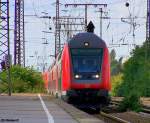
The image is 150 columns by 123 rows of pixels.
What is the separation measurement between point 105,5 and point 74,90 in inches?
A: 1359

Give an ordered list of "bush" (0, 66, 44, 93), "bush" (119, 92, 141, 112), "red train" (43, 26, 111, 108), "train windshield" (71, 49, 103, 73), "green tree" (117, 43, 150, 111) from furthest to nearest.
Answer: "bush" (0, 66, 44, 93) → "green tree" (117, 43, 150, 111) → "bush" (119, 92, 141, 112) → "train windshield" (71, 49, 103, 73) → "red train" (43, 26, 111, 108)

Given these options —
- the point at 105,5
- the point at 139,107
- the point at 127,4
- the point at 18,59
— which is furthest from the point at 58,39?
the point at 139,107

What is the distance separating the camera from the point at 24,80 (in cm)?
8106

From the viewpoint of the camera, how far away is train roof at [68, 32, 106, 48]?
33938 mm

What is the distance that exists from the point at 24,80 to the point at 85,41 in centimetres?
4753

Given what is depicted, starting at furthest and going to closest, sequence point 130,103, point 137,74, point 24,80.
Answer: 1. point 24,80
2. point 137,74
3. point 130,103

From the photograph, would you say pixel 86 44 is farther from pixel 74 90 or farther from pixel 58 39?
pixel 58 39

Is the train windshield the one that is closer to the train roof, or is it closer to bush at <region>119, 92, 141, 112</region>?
the train roof

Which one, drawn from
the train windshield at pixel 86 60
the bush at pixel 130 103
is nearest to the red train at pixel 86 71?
the train windshield at pixel 86 60

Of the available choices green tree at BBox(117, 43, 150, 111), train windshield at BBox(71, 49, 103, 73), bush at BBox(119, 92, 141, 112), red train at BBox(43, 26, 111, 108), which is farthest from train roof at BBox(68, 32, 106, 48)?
green tree at BBox(117, 43, 150, 111)

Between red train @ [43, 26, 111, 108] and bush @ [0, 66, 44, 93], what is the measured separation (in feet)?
113

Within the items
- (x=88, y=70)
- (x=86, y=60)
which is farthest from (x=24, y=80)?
(x=88, y=70)

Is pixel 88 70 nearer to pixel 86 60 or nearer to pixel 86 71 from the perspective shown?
pixel 86 71

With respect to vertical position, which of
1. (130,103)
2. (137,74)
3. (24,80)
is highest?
(137,74)
